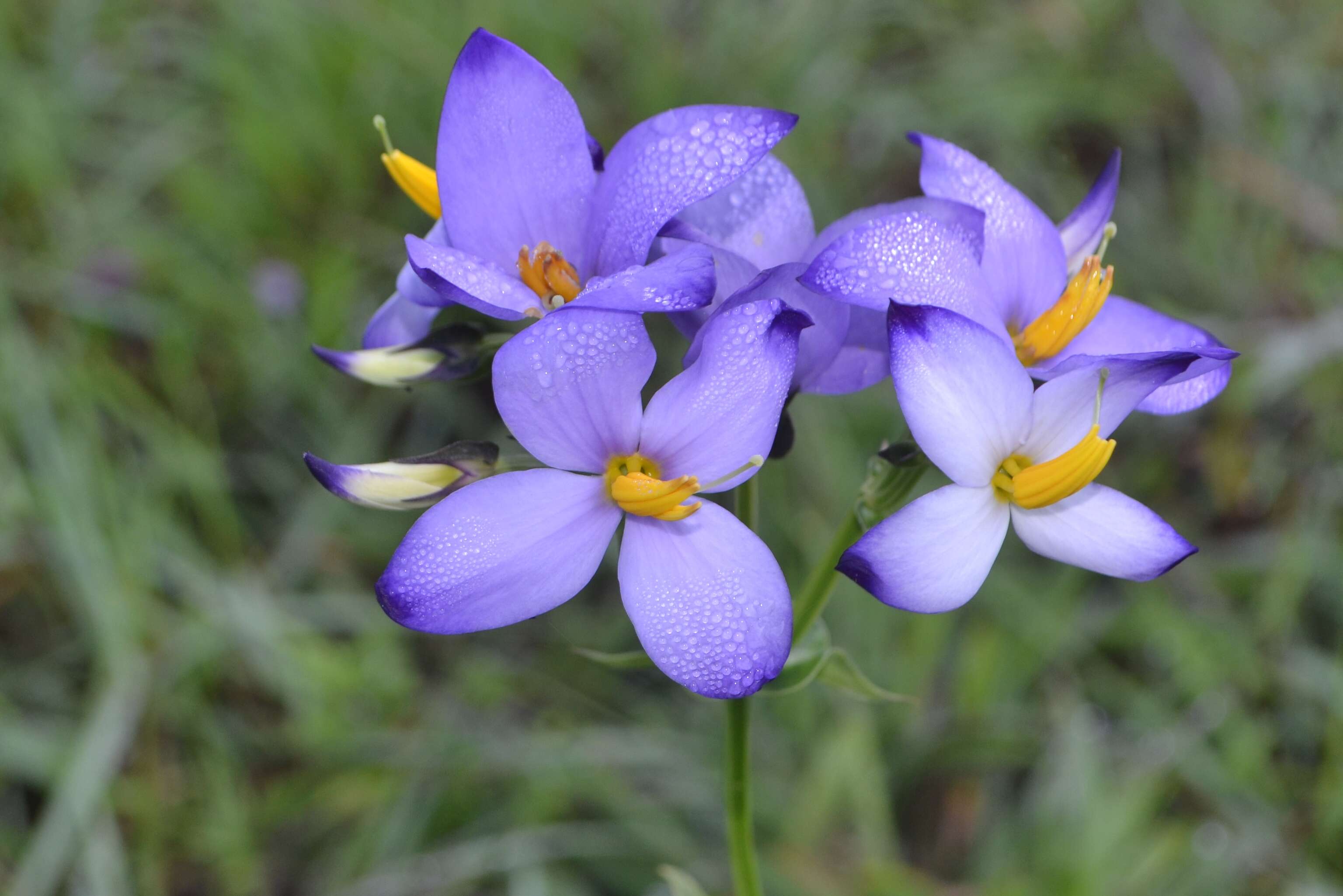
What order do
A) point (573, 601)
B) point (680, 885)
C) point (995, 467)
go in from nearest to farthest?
point (995, 467)
point (680, 885)
point (573, 601)

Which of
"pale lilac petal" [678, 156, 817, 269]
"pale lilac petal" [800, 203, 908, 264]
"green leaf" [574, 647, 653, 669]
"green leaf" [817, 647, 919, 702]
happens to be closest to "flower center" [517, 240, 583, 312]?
"pale lilac petal" [678, 156, 817, 269]

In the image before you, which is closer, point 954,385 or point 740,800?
point 954,385

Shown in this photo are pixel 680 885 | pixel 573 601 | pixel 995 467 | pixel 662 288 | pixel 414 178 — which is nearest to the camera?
pixel 662 288

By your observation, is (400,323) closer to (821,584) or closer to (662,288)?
(662,288)

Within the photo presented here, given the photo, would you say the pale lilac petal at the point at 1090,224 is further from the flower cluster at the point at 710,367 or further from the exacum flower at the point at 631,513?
the exacum flower at the point at 631,513

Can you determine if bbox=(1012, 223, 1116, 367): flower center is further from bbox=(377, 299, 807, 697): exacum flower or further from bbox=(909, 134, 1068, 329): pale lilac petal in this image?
bbox=(377, 299, 807, 697): exacum flower

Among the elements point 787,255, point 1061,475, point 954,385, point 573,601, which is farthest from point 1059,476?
point 573,601
